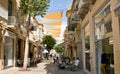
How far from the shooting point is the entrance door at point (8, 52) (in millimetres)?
24650

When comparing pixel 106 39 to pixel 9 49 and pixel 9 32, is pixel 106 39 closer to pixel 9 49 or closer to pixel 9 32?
pixel 9 32

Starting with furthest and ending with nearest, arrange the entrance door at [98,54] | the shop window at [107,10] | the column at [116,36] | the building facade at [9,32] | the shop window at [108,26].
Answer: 1. the building facade at [9,32]
2. the entrance door at [98,54]
3. the shop window at [107,10]
4. the shop window at [108,26]
5. the column at [116,36]

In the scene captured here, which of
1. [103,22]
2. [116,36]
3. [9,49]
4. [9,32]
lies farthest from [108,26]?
[9,49]

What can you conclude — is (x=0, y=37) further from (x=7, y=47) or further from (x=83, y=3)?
(x=83, y=3)

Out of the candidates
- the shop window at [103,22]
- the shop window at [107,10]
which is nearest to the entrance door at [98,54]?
the shop window at [103,22]

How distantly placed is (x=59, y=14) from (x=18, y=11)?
5251mm

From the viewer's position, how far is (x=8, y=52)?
25812 mm

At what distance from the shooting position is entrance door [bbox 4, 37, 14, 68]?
80.9ft

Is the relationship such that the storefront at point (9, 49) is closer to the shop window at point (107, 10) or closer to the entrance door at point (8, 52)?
the entrance door at point (8, 52)

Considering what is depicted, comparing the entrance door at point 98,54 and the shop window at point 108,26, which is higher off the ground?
the shop window at point 108,26

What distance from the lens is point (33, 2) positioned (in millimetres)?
23031

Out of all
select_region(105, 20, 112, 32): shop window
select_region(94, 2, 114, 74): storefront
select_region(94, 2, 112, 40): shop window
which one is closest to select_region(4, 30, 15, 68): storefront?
select_region(94, 2, 112, 40): shop window

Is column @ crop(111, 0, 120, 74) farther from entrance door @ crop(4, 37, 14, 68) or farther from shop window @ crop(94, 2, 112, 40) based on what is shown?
entrance door @ crop(4, 37, 14, 68)

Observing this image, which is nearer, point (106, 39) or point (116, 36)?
point (116, 36)
